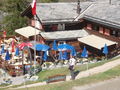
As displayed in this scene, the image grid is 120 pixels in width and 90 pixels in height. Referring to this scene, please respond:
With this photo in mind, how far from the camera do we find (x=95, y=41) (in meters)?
31.5

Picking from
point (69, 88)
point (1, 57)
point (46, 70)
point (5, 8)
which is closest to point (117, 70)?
point (69, 88)

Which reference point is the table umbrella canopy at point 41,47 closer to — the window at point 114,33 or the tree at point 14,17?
the window at point 114,33

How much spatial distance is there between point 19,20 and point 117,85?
32.5m

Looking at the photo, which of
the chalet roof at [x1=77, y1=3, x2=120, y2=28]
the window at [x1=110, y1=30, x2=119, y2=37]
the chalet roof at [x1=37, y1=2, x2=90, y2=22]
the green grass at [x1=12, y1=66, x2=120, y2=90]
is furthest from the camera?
the chalet roof at [x1=37, y1=2, x2=90, y2=22]

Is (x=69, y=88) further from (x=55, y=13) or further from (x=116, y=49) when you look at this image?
(x=55, y=13)

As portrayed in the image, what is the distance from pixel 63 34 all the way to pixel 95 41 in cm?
482

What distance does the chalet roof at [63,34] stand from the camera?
33.5 meters

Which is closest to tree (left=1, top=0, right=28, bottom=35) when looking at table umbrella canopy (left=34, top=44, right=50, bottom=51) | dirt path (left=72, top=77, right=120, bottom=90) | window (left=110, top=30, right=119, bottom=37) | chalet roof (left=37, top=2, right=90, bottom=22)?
chalet roof (left=37, top=2, right=90, bottom=22)

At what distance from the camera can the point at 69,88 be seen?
16.5m

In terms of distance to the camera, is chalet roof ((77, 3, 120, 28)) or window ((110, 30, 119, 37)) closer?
window ((110, 30, 119, 37))

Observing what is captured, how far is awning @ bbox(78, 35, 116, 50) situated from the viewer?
2989 centimetres

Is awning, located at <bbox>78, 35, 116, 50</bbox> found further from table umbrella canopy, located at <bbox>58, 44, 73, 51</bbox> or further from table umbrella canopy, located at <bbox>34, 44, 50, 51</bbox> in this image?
table umbrella canopy, located at <bbox>34, 44, 50, 51</bbox>

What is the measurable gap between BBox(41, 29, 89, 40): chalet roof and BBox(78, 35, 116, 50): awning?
4.85 ft

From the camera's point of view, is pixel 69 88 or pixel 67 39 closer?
pixel 69 88
